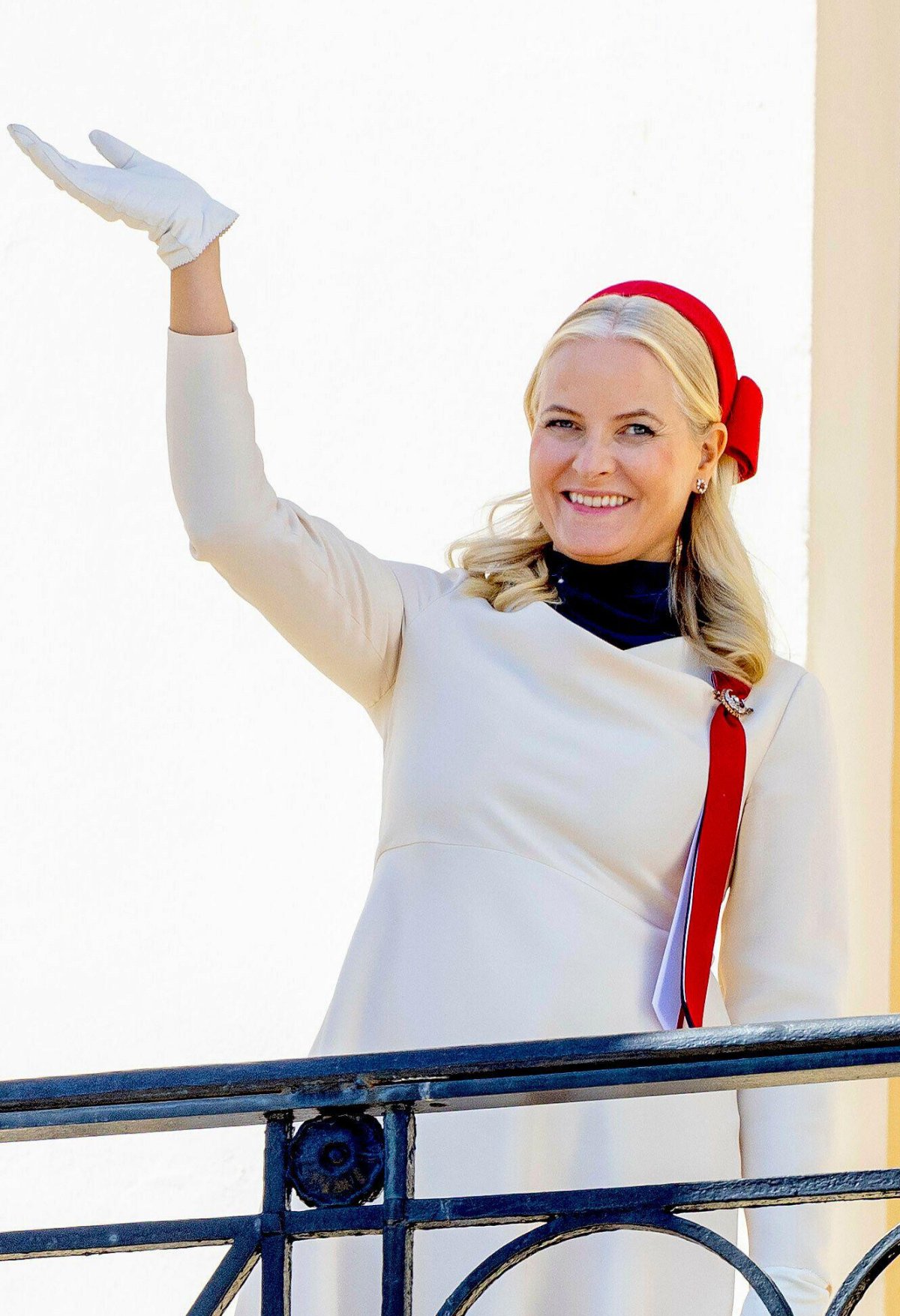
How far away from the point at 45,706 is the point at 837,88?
1.70m

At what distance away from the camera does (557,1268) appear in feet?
7.45

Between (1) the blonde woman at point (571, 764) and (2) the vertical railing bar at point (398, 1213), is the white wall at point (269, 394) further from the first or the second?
(2) the vertical railing bar at point (398, 1213)

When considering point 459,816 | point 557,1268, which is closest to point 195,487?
point 459,816

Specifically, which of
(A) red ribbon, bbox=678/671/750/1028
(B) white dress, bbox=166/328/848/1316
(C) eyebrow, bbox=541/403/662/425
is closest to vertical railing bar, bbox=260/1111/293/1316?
(B) white dress, bbox=166/328/848/1316

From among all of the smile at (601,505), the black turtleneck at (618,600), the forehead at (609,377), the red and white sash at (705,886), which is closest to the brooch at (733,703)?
the red and white sash at (705,886)

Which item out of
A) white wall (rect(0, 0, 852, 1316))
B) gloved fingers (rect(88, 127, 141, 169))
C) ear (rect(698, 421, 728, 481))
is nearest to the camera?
gloved fingers (rect(88, 127, 141, 169))

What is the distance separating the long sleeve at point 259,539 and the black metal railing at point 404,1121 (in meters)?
0.81

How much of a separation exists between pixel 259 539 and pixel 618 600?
0.48 m

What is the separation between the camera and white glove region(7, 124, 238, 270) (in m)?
2.27

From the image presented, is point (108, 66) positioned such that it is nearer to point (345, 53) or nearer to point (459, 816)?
point (345, 53)

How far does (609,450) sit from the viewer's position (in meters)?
2.51

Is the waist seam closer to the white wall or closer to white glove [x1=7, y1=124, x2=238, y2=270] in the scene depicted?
white glove [x1=7, y1=124, x2=238, y2=270]

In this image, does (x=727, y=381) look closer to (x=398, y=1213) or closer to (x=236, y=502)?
(x=236, y=502)

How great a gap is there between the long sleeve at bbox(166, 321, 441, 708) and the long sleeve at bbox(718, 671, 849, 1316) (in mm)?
486
